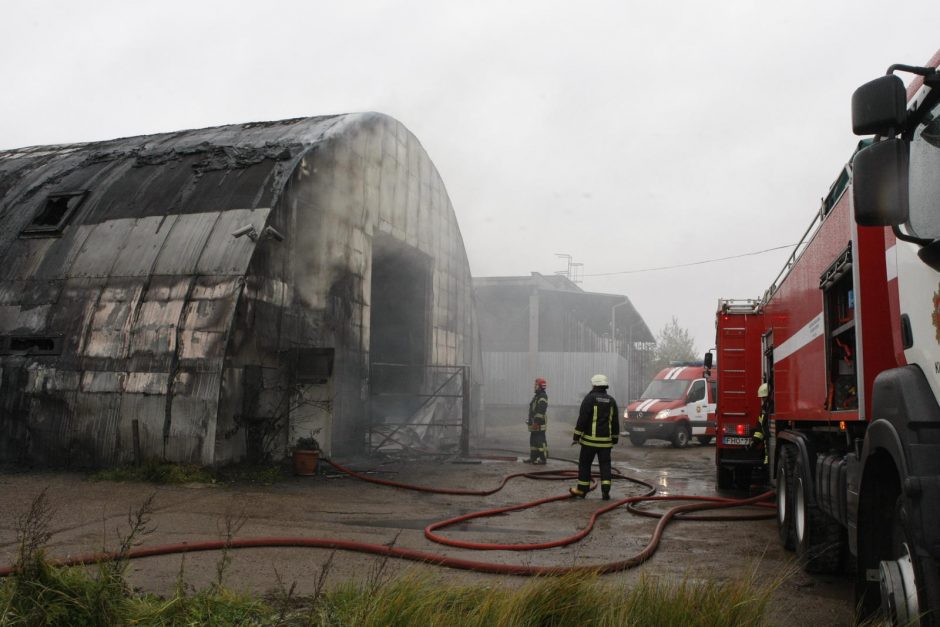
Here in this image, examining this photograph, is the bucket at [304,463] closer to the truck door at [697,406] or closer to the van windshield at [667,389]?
the van windshield at [667,389]

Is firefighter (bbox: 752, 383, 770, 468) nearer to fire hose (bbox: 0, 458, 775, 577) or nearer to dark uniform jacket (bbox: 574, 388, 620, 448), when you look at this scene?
fire hose (bbox: 0, 458, 775, 577)

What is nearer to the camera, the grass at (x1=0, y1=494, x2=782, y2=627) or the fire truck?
the fire truck

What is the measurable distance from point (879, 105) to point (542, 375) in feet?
91.7

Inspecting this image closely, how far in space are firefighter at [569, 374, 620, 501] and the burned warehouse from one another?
4.90 meters

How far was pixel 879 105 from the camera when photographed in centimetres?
323

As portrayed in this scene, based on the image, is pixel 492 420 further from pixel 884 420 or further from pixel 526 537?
pixel 884 420

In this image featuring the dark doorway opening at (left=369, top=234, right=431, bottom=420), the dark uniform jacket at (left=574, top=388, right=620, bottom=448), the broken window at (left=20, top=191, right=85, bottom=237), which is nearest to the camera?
the dark uniform jacket at (left=574, top=388, right=620, bottom=448)

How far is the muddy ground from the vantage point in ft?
18.2

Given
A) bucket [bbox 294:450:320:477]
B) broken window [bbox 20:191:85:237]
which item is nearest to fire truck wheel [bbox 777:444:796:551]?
bucket [bbox 294:450:320:477]

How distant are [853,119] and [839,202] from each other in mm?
2502

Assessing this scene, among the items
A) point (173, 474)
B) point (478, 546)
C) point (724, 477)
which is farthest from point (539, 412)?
point (478, 546)

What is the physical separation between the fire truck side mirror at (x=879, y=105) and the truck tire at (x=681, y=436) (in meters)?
19.1

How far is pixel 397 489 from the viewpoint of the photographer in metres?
11.4

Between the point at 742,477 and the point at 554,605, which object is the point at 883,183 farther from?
the point at 742,477
